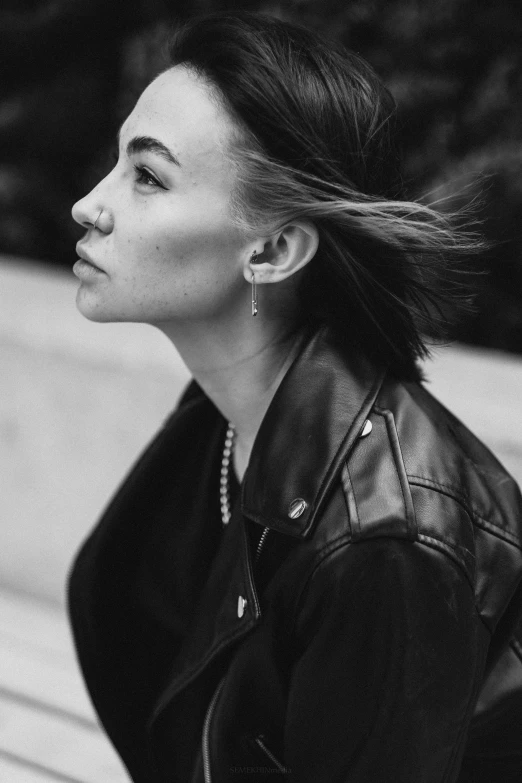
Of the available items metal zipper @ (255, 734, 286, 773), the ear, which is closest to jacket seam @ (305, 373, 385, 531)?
the ear

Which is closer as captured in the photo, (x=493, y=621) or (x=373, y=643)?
(x=373, y=643)

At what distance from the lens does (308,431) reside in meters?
1.56

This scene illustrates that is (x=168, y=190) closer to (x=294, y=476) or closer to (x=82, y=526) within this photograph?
(x=294, y=476)

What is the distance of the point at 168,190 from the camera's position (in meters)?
1.62

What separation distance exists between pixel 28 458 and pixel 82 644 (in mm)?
1134

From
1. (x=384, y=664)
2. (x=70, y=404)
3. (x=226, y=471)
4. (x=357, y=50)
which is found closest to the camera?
(x=384, y=664)

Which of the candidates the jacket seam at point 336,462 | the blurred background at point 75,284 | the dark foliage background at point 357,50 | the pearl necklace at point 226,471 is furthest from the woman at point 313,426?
the dark foliage background at point 357,50

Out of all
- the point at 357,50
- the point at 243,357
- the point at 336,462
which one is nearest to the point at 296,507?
the point at 336,462

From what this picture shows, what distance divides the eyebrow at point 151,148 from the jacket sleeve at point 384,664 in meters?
0.66

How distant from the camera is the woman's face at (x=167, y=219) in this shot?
1597 mm

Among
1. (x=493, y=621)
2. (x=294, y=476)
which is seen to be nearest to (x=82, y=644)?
(x=294, y=476)

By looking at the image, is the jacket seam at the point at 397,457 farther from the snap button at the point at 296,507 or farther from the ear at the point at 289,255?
the ear at the point at 289,255

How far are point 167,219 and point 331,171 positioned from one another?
10.6 inches

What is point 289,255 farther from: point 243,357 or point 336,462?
point 336,462
